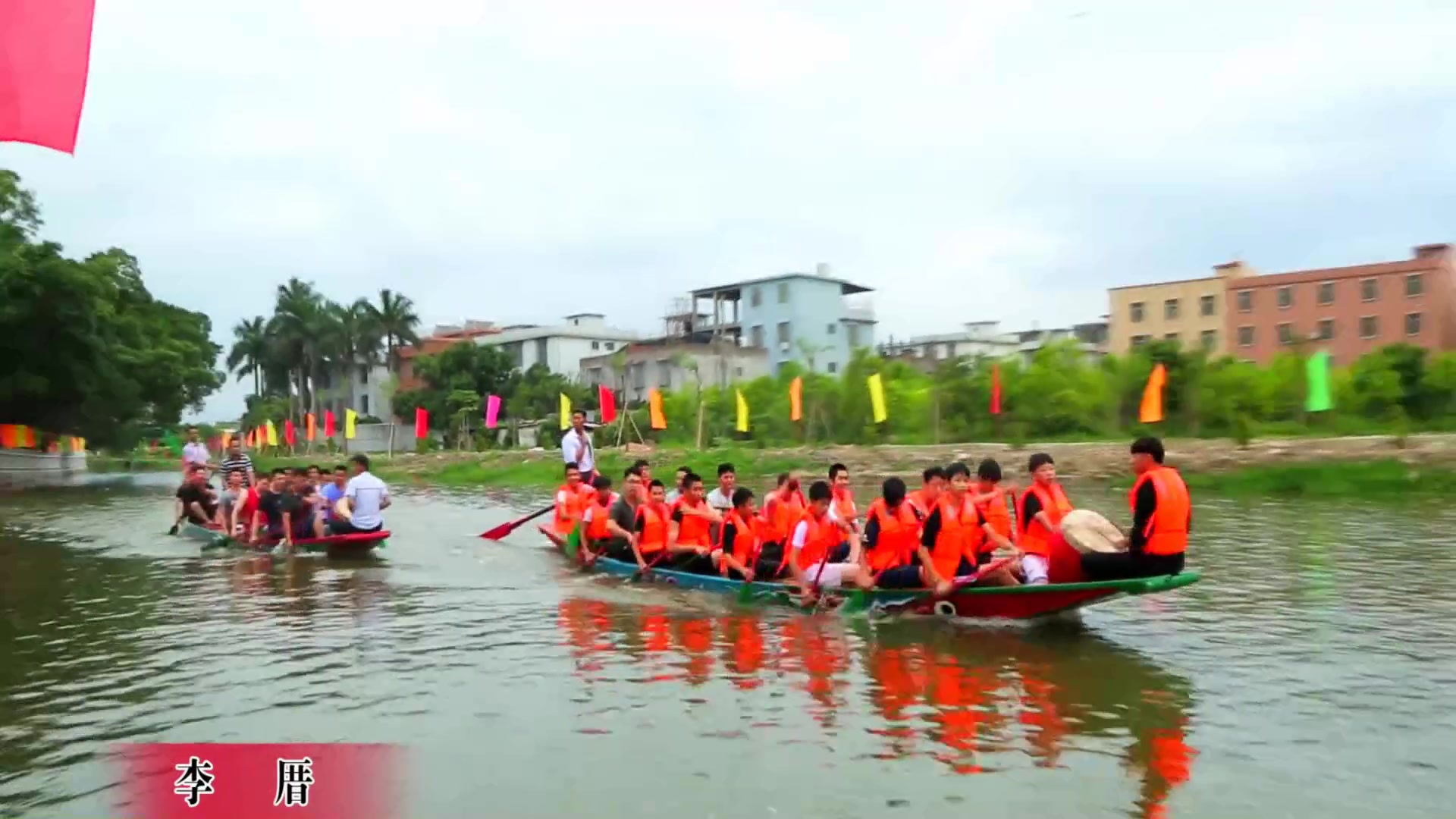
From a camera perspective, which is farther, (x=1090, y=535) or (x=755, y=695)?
(x=1090, y=535)

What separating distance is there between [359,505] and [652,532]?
4809mm

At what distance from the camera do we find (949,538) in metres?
10.3

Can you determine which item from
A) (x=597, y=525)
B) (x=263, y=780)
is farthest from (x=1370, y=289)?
(x=263, y=780)

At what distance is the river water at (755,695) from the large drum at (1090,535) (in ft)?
2.77

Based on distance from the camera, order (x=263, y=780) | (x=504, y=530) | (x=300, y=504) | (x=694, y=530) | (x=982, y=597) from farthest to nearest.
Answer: (x=504, y=530) → (x=300, y=504) → (x=694, y=530) → (x=982, y=597) → (x=263, y=780)

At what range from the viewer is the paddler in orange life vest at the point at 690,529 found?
13047 millimetres

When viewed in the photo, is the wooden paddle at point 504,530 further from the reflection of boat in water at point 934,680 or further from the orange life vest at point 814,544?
the orange life vest at point 814,544

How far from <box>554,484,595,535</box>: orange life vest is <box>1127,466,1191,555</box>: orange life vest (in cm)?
807

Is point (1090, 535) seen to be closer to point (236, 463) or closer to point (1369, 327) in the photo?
point (236, 463)

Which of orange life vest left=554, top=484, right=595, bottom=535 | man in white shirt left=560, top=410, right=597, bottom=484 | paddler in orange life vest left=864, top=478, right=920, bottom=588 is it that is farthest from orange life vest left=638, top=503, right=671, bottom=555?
paddler in orange life vest left=864, top=478, right=920, bottom=588

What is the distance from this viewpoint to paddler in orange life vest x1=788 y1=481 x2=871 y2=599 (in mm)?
11141

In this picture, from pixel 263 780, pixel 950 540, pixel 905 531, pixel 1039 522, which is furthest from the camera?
pixel 905 531

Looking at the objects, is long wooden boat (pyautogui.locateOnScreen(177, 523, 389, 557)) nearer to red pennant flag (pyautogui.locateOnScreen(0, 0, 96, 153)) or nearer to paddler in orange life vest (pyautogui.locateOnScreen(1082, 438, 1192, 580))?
paddler in orange life vest (pyautogui.locateOnScreen(1082, 438, 1192, 580))

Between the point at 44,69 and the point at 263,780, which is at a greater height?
the point at 44,69
